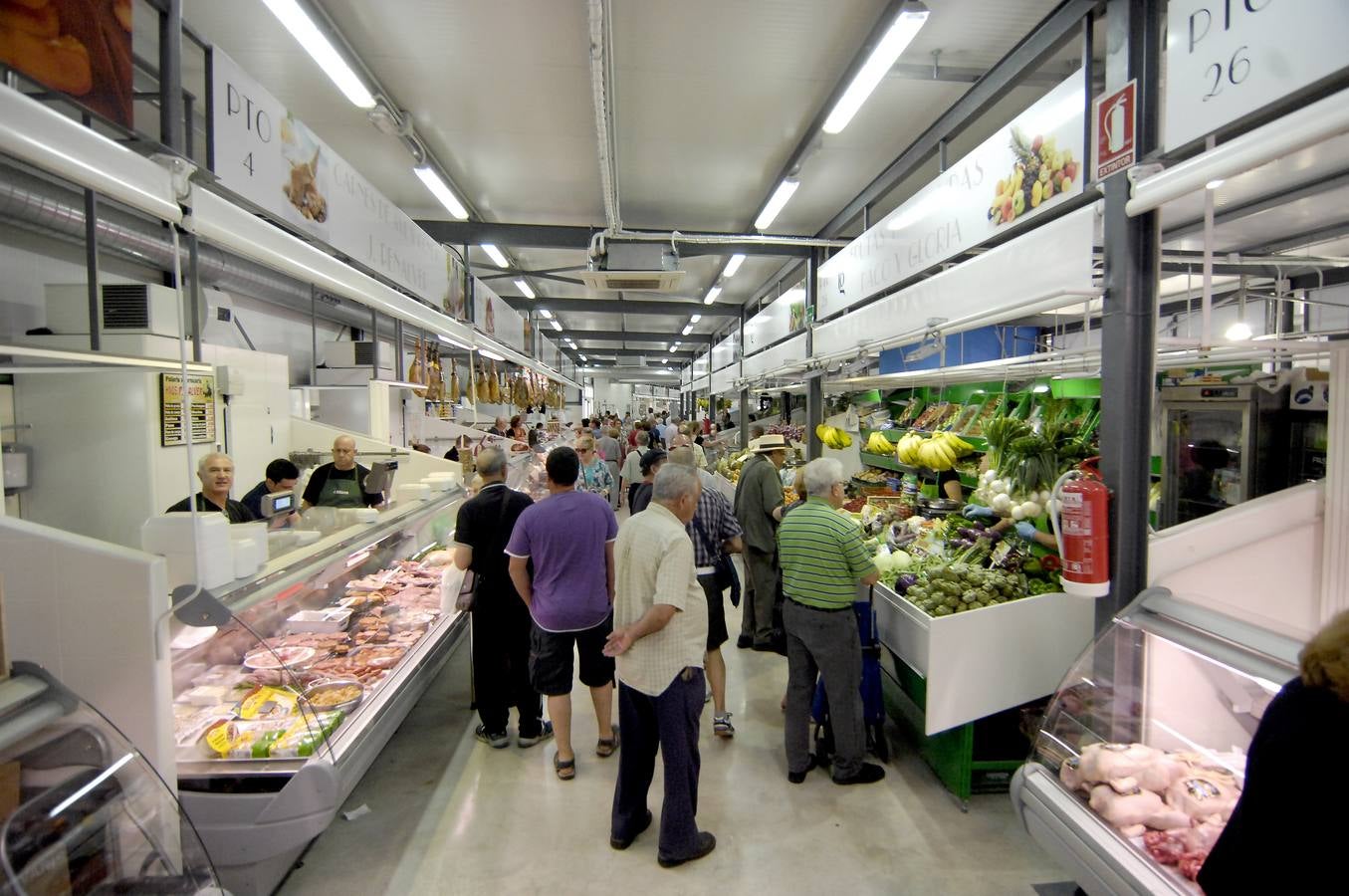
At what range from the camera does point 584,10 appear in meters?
3.93

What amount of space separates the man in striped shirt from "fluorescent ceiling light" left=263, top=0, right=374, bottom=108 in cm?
370

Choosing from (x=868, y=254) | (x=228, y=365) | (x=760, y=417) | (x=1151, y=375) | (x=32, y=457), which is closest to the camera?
(x=1151, y=375)

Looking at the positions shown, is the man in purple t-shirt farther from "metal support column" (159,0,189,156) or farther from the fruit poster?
the fruit poster

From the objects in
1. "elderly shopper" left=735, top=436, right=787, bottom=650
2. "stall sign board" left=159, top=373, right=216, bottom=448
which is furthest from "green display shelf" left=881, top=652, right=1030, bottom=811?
"stall sign board" left=159, top=373, right=216, bottom=448

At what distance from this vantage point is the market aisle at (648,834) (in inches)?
114

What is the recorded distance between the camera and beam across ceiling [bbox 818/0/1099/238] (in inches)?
140

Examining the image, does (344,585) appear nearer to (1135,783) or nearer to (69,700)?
(69,700)

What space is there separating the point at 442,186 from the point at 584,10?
3.03m

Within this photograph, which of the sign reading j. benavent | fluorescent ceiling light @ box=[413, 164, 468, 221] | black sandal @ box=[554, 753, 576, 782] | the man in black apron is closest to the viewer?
the sign reading j. benavent

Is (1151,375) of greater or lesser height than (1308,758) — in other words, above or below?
above

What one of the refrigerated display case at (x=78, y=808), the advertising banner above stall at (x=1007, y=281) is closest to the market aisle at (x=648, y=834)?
the refrigerated display case at (x=78, y=808)

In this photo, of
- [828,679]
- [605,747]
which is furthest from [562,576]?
[828,679]

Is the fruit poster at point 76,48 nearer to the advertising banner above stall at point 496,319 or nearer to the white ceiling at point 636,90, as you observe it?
the white ceiling at point 636,90

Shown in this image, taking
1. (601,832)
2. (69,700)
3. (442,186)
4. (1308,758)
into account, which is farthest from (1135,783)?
(442,186)
